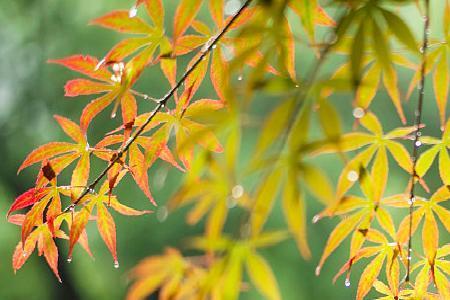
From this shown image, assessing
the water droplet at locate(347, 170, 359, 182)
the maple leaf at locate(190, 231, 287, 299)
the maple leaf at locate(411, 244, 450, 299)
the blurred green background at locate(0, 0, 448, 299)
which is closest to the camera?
the maple leaf at locate(190, 231, 287, 299)

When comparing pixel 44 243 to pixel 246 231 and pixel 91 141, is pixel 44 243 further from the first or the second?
pixel 91 141

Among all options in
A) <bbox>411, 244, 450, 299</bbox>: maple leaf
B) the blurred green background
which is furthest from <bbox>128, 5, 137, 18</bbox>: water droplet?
the blurred green background

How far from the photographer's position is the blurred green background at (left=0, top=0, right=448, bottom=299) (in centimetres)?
310

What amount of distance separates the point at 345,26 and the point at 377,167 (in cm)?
16

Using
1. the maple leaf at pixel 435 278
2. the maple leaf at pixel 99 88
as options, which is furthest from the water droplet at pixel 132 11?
the maple leaf at pixel 435 278

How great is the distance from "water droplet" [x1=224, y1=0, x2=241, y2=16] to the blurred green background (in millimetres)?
2519

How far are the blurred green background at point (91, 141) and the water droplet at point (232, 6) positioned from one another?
252 centimetres

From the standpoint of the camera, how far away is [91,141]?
3.33 meters

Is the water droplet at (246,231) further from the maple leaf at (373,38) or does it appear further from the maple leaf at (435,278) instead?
the maple leaf at (435,278)

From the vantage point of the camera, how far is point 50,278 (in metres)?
3.74

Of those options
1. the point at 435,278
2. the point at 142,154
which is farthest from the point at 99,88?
the point at 435,278

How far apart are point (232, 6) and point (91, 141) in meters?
2.94

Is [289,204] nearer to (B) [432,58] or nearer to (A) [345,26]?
(A) [345,26]

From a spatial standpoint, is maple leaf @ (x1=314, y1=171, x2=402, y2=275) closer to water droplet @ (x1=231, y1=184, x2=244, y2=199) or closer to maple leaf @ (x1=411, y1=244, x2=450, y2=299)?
maple leaf @ (x1=411, y1=244, x2=450, y2=299)
